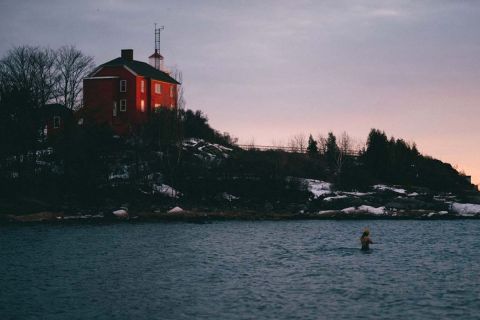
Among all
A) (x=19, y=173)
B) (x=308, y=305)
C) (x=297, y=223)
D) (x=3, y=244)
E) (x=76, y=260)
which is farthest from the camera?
(x=19, y=173)

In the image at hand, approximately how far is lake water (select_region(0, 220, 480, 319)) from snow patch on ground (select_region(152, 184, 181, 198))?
67.2 feet

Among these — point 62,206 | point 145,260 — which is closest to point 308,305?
point 145,260

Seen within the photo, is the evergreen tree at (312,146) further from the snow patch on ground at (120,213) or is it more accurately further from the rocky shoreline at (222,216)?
the snow patch on ground at (120,213)

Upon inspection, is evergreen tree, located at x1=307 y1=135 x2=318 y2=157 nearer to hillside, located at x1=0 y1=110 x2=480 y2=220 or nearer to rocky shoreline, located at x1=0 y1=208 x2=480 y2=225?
hillside, located at x1=0 y1=110 x2=480 y2=220

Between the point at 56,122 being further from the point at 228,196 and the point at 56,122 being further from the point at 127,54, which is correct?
the point at 228,196

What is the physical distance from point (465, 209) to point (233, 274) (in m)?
59.2

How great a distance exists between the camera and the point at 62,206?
74.1m

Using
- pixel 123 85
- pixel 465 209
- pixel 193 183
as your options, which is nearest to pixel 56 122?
pixel 123 85

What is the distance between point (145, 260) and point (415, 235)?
29.0 metres

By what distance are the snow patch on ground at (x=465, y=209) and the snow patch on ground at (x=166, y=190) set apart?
36.8 metres

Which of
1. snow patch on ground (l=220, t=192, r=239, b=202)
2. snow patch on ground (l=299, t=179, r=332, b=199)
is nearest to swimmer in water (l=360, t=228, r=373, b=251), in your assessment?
snow patch on ground (l=220, t=192, r=239, b=202)

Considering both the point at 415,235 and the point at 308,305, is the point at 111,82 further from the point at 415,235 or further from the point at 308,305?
the point at 308,305

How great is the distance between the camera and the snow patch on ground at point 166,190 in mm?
81625

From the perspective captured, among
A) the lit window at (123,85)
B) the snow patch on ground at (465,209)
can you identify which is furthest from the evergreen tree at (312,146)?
the lit window at (123,85)
